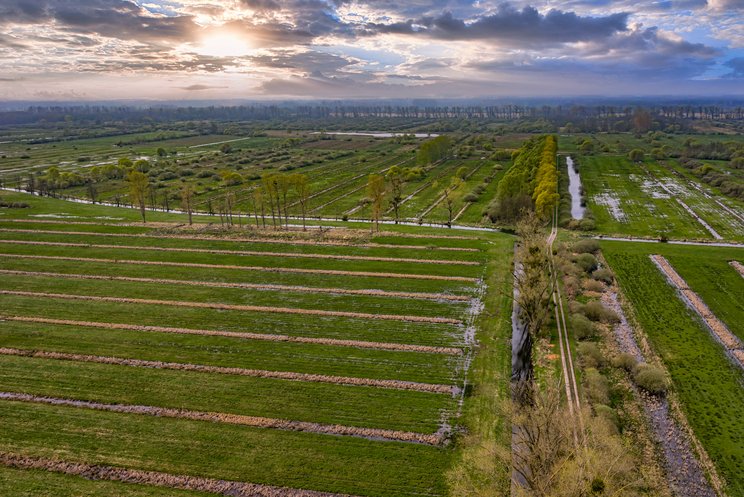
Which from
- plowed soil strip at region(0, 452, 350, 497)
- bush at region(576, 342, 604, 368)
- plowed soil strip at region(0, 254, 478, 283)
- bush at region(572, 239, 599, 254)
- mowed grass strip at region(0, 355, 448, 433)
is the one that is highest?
bush at region(572, 239, 599, 254)

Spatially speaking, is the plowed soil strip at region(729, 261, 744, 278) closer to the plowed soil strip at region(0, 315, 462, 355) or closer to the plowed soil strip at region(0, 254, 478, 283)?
the plowed soil strip at region(0, 254, 478, 283)

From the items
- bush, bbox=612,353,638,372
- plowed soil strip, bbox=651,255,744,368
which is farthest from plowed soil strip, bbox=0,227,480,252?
bush, bbox=612,353,638,372

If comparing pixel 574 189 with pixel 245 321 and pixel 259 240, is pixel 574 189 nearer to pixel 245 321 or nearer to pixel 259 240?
pixel 259 240

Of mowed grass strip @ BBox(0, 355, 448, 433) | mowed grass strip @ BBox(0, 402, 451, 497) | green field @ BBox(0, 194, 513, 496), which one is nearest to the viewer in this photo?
mowed grass strip @ BBox(0, 402, 451, 497)

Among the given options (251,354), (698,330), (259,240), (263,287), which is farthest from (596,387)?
(259,240)

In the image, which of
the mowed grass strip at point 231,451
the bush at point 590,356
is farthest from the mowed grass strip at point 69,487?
the bush at point 590,356

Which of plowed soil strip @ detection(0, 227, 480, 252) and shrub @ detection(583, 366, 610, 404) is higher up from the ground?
plowed soil strip @ detection(0, 227, 480, 252)

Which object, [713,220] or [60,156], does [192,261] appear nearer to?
[713,220]
